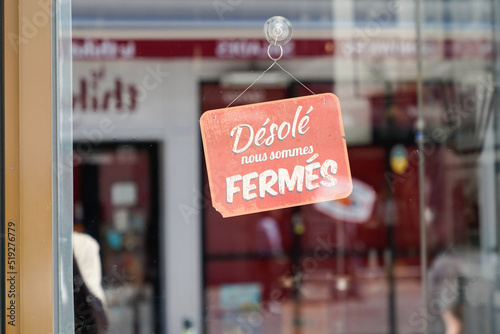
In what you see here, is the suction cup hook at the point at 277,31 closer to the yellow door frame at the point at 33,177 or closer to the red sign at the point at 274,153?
the red sign at the point at 274,153

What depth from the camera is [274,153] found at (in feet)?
3.42

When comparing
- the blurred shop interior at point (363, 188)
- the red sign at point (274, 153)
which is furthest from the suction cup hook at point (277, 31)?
the blurred shop interior at point (363, 188)

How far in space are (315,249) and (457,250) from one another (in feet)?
3.33

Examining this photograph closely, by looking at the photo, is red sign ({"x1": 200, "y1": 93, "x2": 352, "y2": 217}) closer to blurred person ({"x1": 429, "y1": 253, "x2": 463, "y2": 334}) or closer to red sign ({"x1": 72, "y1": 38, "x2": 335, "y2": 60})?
red sign ({"x1": 72, "y1": 38, "x2": 335, "y2": 60})

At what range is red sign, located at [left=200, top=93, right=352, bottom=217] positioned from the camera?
3.40 feet

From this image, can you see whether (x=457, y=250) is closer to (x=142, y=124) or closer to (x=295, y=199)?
(x=142, y=124)

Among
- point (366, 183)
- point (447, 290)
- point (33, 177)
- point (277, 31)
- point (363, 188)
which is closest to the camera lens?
point (33, 177)

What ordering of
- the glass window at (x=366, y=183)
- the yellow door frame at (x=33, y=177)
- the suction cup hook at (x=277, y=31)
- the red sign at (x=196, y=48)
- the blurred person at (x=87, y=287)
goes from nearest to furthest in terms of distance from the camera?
1. the yellow door frame at (x=33, y=177)
2. the blurred person at (x=87, y=287)
3. the suction cup hook at (x=277, y=31)
4. the red sign at (x=196, y=48)
5. the glass window at (x=366, y=183)

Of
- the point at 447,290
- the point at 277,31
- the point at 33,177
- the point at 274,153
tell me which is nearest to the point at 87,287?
the point at 33,177

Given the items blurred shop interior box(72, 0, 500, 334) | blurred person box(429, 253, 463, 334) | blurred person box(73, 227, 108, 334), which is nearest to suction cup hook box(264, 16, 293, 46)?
blurred person box(73, 227, 108, 334)

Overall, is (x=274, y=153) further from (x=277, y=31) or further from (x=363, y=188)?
(x=363, y=188)

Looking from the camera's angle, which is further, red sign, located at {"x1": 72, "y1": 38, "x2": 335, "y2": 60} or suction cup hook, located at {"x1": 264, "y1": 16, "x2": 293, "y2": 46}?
red sign, located at {"x1": 72, "y1": 38, "x2": 335, "y2": 60}

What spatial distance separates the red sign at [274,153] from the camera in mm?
1036

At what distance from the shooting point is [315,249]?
4086 millimetres
